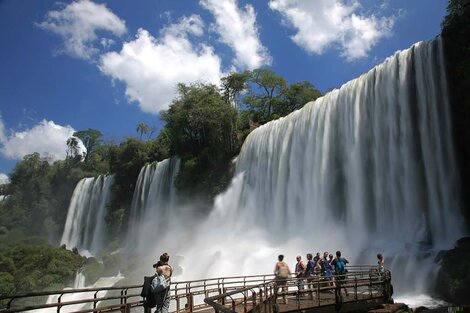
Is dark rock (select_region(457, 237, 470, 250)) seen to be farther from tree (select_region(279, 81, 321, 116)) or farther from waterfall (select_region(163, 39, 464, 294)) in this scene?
tree (select_region(279, 81, 321, 116))

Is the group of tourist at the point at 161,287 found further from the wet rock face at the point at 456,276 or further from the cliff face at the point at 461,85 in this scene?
the cliff face at the point at 461,85

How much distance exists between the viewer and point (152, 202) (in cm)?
4616

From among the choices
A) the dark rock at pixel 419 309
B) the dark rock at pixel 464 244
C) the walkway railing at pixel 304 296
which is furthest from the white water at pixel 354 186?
the walkway railing at pixel 304 296

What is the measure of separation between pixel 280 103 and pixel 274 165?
26.3 m

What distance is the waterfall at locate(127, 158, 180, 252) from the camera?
44.7 metres

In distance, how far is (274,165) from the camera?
3359 centimetres

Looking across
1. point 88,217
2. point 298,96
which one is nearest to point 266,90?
point 298,96

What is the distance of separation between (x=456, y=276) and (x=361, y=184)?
32.3ft

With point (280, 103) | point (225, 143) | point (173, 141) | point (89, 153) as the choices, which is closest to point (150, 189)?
point (173, 141)

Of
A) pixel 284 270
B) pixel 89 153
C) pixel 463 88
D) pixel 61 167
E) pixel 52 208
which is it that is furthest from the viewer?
pixel 89 153

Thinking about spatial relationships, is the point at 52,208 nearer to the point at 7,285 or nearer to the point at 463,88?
the point at 7,285

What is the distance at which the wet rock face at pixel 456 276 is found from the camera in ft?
51.6

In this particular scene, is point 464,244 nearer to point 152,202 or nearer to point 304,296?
point 304,296

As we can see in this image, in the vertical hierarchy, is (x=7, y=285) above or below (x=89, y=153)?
below
